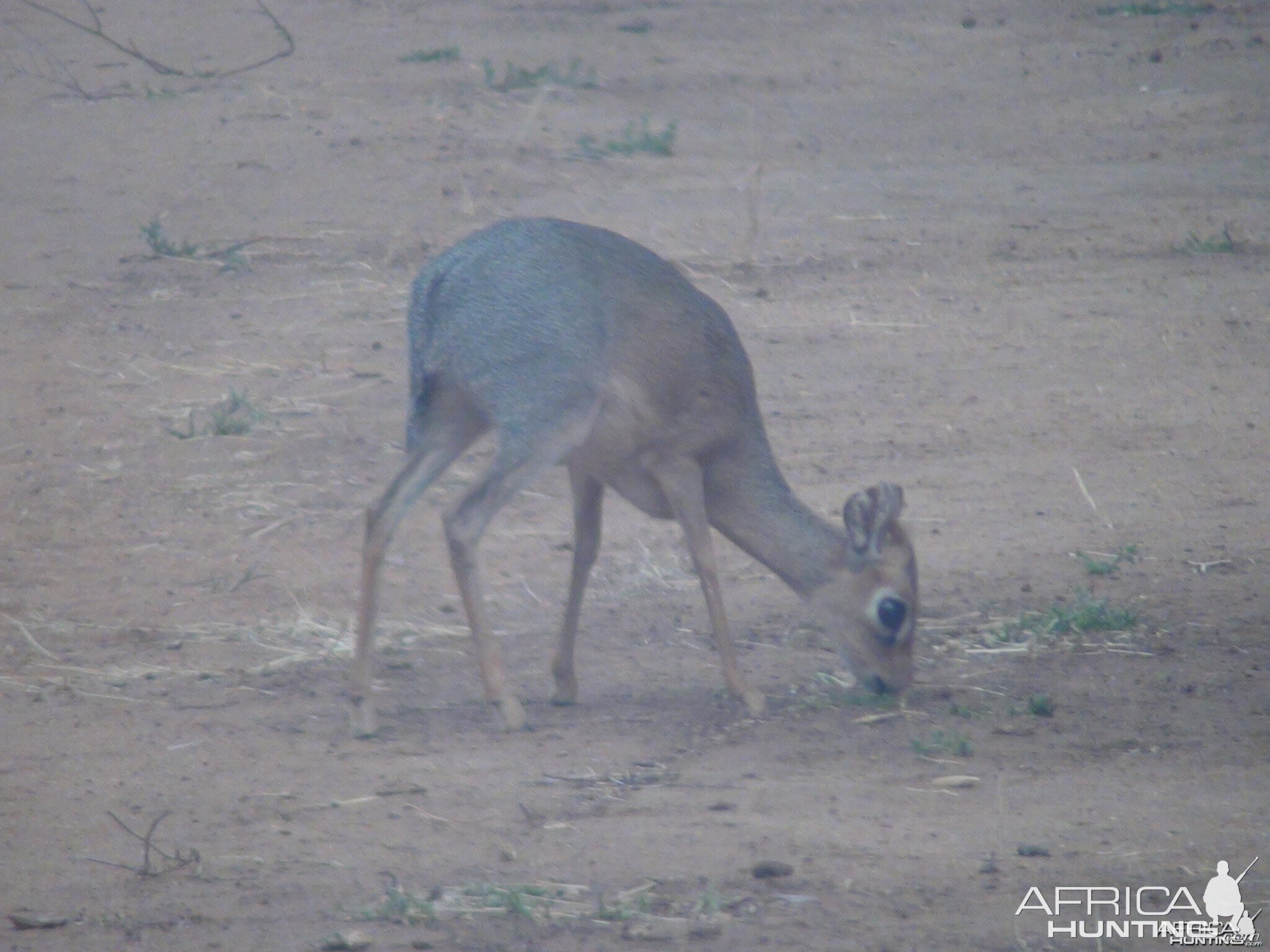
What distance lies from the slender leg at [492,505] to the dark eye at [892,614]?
142 centimetres

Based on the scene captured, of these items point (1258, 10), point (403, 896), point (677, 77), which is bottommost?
point (403, 896)

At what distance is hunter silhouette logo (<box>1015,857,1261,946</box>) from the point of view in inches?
166

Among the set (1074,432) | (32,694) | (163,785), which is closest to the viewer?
(163,785)

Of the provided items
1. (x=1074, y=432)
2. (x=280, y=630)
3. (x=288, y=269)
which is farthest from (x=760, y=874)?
(x=288, y=269)

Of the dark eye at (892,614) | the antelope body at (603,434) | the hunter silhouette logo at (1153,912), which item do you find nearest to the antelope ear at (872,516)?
the antelope body at (603,434)

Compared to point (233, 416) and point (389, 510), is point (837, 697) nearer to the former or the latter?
point (389, 510)

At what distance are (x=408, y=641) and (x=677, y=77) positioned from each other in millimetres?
11157

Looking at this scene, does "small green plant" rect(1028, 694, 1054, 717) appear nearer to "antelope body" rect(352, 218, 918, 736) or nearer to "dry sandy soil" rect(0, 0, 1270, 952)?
"dry sandy soil" rect(0, 0, 1270, 952)

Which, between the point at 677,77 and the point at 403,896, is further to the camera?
the point at 677,77

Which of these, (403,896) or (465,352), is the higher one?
(465,352)

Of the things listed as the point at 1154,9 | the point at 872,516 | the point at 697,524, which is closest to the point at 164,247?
the point at 697,524

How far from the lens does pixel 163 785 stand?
556 centimetres

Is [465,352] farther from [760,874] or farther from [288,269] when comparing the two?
[288,269]

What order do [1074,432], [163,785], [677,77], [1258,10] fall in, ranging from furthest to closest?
[1258,10] → [677,77] → [1074,432] → [163,785]
